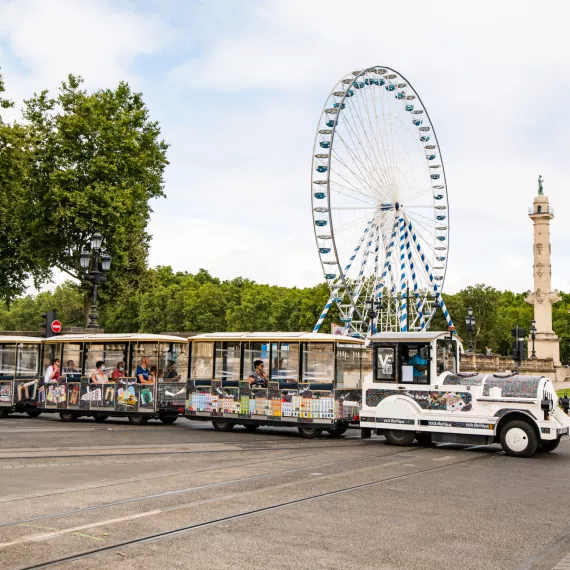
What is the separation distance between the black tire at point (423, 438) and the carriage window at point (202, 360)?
6.36m

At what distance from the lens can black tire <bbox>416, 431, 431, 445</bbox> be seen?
59.5 feet

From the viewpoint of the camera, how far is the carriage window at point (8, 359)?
25469 millimetres

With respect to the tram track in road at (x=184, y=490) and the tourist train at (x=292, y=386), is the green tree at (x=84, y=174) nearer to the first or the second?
the tourist train at (x=292, y=386)

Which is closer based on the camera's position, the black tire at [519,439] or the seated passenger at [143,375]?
the black tire at [519,439]

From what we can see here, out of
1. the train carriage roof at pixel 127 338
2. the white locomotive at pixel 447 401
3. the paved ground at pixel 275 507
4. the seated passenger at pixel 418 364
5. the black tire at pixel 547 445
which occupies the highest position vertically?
the train carriage roof at pixel 127 338

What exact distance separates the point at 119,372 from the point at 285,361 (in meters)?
5.85

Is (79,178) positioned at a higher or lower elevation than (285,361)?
higher

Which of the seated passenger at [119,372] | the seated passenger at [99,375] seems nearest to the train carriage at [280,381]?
the seated passenger at [119,372]

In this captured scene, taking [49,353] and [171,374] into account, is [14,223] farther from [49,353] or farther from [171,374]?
[171,374]

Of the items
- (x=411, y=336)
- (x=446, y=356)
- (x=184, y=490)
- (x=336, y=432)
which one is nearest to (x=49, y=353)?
(x=336, y=432)

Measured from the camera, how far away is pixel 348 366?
2012cm

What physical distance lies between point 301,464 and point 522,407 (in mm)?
5530

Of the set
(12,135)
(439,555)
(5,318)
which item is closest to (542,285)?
(12,135)

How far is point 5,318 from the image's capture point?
153 metres
